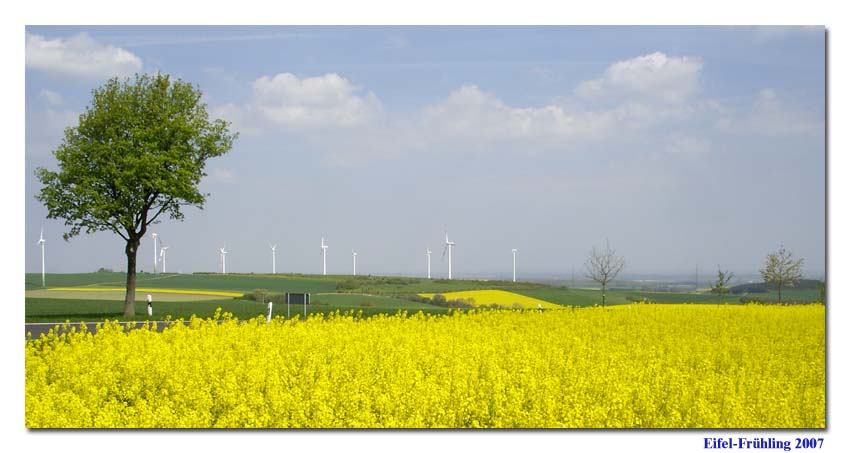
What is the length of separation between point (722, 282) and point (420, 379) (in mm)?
6348

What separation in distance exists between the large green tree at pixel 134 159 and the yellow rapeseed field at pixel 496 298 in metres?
6.81

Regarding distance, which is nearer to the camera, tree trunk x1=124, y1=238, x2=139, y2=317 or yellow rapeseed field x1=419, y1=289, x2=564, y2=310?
tree trunk x1=124, y1=238, x2=139, y2=317

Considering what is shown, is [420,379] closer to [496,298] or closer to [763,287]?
[763,287]

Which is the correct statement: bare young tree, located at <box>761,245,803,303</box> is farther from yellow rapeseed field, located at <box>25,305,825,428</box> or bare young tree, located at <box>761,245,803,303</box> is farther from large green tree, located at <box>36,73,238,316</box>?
large green tree, located at <box>36,73,238,316</box>

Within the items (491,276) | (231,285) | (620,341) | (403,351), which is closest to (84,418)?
(403,351)

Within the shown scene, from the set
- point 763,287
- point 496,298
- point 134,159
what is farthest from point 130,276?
point 763,287

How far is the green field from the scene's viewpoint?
14.5 metres

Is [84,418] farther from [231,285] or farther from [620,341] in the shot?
[231,285]

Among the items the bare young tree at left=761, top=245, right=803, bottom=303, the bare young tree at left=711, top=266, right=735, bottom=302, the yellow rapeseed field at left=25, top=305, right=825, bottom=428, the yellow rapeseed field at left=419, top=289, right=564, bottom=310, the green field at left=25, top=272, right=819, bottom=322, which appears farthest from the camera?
the yellow rapeseed field at left=419, top=289, right=564, bottom=310

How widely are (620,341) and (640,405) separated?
3939 mm

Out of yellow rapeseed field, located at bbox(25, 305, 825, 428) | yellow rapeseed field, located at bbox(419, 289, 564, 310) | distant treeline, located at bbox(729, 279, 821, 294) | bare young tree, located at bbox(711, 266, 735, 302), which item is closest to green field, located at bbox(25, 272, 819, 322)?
yellow rapeseed field, located at bbox(419, 289, 564, 310)

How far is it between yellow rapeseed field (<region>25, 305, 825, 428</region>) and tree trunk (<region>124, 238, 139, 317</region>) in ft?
4.95

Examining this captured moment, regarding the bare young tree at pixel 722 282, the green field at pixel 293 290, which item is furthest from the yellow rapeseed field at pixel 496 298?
the bare young tree at pixel 722 282
